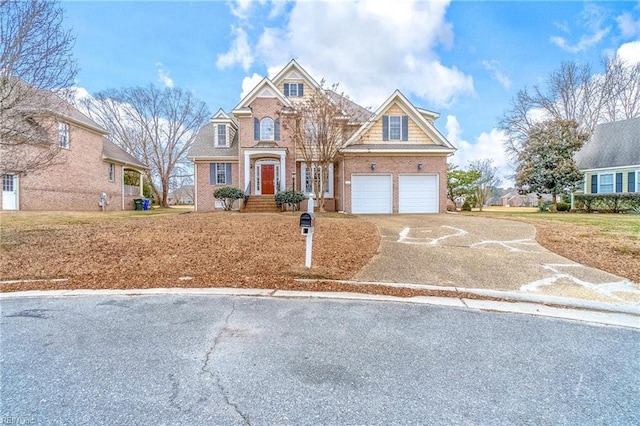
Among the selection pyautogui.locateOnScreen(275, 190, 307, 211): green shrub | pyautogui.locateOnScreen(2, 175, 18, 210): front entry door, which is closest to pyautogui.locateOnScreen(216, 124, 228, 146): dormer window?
pyautogui.locateOnScreen(275, 190, 307, 211): green shrub

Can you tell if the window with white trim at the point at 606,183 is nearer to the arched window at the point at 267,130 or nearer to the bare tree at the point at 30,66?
the arched window at the point at 267,130

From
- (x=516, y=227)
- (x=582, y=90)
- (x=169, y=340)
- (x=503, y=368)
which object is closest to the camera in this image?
(x=503, y=368)

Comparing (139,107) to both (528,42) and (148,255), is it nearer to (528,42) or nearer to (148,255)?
(148,255)

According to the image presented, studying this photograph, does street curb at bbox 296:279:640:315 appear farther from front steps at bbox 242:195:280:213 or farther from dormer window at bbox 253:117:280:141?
dormer window at bbox 253:117:280:141

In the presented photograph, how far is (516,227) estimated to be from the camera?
11984 millimetres

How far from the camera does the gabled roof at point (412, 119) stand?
17.9m

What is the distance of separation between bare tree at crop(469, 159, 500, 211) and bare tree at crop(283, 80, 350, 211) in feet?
51.8

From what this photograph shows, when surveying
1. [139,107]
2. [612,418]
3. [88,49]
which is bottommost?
Answer: [612,418]

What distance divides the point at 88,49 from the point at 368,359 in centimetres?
1107

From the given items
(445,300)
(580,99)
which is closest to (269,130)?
(445,300)

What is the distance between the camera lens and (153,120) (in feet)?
111

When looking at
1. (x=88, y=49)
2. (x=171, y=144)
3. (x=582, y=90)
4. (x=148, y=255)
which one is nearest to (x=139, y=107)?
(x=171, y=144)

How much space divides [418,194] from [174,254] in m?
14.1

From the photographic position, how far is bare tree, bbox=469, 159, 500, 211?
28.1 m
